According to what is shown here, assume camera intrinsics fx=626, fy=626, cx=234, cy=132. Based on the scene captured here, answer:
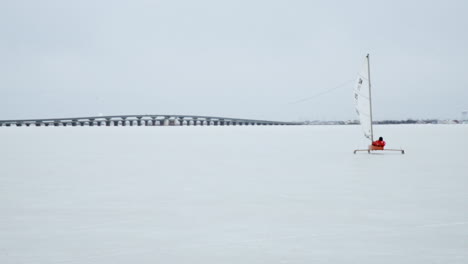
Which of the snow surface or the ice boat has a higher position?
the ice boat

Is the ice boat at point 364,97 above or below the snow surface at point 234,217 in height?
above

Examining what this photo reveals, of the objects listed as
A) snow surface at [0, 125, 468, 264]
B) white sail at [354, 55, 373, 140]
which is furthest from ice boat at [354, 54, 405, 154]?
snow surface at [0, 125, 468, 264]

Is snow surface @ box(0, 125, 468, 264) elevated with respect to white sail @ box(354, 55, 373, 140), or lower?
lower

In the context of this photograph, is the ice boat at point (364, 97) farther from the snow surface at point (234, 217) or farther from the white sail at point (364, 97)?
the snow surface at point (234, 217)

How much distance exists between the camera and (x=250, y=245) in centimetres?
1025

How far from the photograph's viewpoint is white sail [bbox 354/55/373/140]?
41406 mm

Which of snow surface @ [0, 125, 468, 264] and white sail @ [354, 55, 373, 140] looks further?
white sail @ [354, 55, 373, 140]

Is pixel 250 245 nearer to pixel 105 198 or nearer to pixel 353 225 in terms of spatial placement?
pixel 353 225

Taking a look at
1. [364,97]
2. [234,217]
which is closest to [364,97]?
[364,97]

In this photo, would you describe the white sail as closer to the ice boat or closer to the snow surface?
the ice boat

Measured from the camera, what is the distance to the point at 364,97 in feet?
137

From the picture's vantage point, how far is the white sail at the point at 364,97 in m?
41.4

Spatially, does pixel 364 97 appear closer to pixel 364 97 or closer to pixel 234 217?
pixel 364 97

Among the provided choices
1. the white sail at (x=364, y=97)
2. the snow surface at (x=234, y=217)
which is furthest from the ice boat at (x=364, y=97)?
the snow surface at (x=234, y=217)
